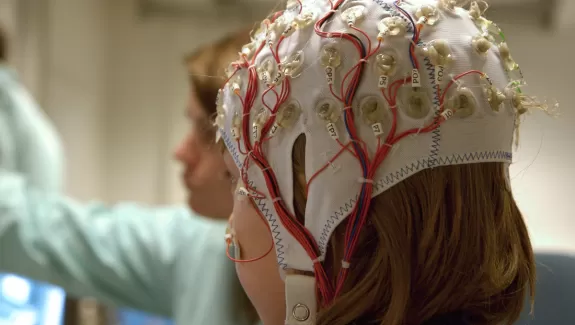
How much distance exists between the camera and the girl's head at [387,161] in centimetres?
49

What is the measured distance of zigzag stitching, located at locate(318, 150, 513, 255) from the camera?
1.60 ft

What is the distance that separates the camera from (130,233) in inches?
46.8

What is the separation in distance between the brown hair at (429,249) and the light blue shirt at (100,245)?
547 millimetres

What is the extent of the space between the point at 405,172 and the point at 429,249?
0.25 ft

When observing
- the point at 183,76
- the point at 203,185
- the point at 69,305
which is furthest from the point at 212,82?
the point at 183,76

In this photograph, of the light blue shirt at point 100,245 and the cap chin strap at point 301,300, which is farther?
the light blue shirt at point 100,245

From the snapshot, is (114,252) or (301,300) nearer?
(301,300)

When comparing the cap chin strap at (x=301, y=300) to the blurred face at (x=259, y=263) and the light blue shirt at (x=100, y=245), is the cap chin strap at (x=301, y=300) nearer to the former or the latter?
the blurred face at (x=259, y=263)

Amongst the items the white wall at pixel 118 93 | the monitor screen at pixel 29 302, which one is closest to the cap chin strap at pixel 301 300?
the monitor screen at pixel 29 302

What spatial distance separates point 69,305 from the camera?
133 centimetres

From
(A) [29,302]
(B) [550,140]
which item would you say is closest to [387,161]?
(B) [550,140]

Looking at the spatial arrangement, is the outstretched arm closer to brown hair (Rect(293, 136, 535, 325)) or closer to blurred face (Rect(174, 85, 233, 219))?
blurred face (Rect(174, 85, 233, 219))

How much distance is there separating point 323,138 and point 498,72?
0.58 ft

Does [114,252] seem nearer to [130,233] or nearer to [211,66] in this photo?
[130,233]
